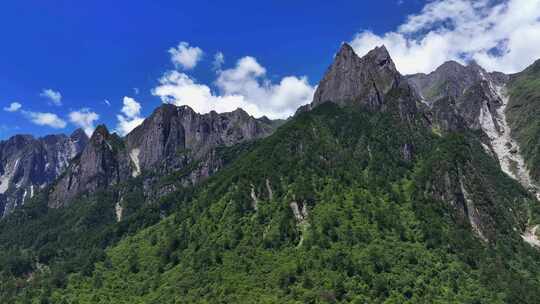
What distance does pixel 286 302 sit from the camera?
197 m

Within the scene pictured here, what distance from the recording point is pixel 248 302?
653 ft

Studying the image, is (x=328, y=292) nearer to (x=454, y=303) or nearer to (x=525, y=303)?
(x=454, y=303)

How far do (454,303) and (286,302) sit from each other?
195ft

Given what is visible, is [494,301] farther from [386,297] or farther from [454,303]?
[386,297]

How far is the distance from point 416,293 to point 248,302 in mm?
61444

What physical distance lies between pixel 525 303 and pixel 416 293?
39.5m

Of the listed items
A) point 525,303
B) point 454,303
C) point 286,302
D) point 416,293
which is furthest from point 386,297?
point 525,303

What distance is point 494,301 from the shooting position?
644 feet

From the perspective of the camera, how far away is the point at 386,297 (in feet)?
652

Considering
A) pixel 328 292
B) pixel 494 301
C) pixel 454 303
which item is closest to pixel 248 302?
pixel 328 292

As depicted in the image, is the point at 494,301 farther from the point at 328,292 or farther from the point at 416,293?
the point at 328,292

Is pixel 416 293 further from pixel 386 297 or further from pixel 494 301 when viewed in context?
pixel 494 301

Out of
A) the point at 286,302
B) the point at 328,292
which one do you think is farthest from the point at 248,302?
the point at 328,292

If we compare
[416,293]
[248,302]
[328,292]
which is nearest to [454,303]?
[416,293]
